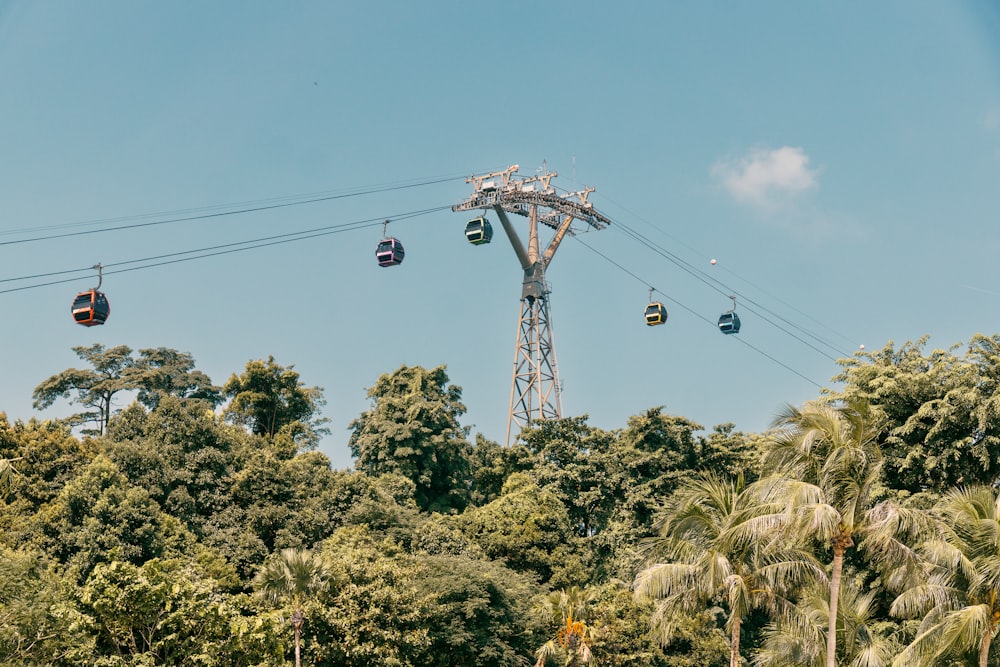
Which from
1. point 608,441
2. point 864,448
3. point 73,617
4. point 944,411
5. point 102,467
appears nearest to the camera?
point 864,448

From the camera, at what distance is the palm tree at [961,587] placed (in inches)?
789

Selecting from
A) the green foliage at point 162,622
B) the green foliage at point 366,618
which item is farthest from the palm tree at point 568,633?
the green foliage at point 162,622

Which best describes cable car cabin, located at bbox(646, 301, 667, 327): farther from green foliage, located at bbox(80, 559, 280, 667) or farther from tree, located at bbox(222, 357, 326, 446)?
green foliage, located at bbox(80, 559, 280, 667)

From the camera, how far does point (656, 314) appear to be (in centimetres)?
5472

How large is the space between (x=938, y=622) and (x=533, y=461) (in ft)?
107

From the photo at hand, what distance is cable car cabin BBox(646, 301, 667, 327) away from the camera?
5469 centimetres

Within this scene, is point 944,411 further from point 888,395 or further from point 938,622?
point 938,622

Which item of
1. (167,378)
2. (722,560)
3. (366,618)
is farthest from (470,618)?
(167,378)

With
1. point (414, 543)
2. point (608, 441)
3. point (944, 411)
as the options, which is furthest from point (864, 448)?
point (608, 441)

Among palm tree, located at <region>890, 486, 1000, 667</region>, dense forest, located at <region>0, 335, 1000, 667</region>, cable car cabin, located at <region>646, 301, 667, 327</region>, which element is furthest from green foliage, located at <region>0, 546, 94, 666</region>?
cable car cabin, located at <region>646, 301, 667, 327</region>

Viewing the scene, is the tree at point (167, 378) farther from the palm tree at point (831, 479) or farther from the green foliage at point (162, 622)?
the palm tree at point (831, 479)

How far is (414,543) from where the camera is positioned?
42594mm

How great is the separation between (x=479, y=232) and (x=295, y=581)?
74.9 ft

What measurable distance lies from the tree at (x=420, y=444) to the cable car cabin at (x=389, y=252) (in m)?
12.1
